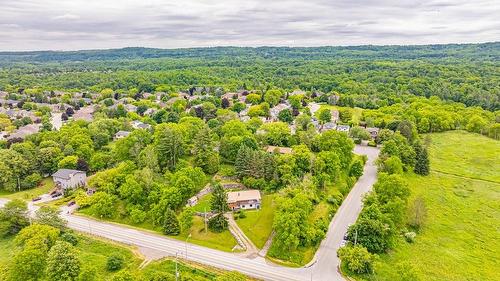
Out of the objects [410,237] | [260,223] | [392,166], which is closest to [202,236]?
[260,223]

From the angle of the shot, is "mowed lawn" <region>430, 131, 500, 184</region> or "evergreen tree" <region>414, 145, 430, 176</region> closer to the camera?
"evergreen tree" <region>414, 145, 430, 176</region>

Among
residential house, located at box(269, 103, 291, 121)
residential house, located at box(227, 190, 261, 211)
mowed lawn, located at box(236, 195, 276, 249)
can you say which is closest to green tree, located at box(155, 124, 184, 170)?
residential house, located at box(227, 190, 261, 211)

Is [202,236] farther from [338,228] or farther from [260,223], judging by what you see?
[338,228]

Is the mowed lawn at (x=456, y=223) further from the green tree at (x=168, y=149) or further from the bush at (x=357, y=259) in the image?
the green tree at (x=168, y=149)

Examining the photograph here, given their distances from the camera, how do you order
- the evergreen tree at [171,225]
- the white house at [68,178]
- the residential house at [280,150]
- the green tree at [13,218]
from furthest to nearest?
the residential house at [280,150] < the white house at [68,178] < the green tree at [13,218] < the evergreen tree at [171,225]

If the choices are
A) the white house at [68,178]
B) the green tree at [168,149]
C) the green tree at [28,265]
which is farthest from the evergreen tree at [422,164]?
the green tree at [28,265]

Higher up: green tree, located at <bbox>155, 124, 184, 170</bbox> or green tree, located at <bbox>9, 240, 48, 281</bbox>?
Answer: green tree, located at <bbox>155, 124, 184, 170</bbox>

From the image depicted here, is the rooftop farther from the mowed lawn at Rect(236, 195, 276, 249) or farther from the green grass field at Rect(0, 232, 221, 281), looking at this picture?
the green grass field at Rect(0, 232, 221, 281)
